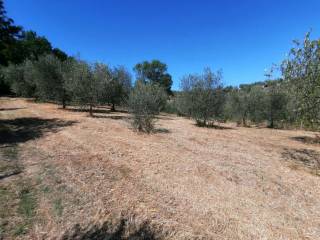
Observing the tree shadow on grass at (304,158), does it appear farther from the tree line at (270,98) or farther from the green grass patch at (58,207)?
the green grass patch at (58,207)

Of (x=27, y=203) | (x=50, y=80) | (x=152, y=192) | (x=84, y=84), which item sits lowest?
(x=27, y=203)

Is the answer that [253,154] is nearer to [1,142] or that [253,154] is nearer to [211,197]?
[211,197]

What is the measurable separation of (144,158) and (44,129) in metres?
7.07

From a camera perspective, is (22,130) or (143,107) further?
(143,107)

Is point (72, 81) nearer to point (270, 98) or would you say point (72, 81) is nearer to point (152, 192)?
point (152, 192)

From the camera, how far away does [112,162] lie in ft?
22.5

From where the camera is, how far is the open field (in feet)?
12.7

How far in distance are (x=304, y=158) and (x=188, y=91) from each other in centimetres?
989

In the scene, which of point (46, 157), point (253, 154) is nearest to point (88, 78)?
point (46, 157)

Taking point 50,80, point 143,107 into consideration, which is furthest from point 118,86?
point 143,107

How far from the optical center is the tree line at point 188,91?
8.80 metres

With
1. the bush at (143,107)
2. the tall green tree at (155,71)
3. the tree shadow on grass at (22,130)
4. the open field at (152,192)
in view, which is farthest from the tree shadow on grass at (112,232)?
the tall green tree at (155,71)

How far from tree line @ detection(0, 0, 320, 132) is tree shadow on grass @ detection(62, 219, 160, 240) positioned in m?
7.48

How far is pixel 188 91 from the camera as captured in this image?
1734 centimetres
